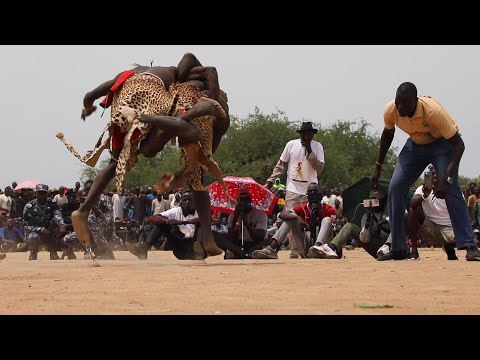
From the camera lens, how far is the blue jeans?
10.6 m

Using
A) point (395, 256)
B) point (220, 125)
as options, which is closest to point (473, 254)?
point (395, 256)

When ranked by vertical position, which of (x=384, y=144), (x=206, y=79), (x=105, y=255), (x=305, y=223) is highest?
(x=206, y=79)

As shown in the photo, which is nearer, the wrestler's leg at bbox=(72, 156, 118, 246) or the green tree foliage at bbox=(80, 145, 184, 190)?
the wrestler's leg at bbox=(72, 156, 118, 246)

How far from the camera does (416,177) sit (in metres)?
10.8

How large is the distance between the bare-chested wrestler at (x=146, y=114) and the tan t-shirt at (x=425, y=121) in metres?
1.96

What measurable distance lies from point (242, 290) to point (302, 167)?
24.2ft

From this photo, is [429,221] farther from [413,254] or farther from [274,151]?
[274,151]

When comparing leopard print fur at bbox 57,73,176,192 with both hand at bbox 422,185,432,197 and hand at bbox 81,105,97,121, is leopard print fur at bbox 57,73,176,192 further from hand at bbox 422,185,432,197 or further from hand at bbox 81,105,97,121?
hand at bbox 422,185,432,197

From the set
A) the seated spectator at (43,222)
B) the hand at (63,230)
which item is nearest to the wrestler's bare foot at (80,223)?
the hand at (63,230)

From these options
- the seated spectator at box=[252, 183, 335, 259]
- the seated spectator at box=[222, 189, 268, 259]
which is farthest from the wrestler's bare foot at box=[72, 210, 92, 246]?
the seated spectator at box=[222, 189, 268, 259]

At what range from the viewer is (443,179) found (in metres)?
10.4

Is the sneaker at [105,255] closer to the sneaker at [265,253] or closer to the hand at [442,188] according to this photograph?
the sneaker at [265,253]

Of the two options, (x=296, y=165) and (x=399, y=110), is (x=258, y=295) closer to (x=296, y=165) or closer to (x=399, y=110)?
(x=399, y=110)

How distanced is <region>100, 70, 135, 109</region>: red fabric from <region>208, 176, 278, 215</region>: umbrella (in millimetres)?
3688
